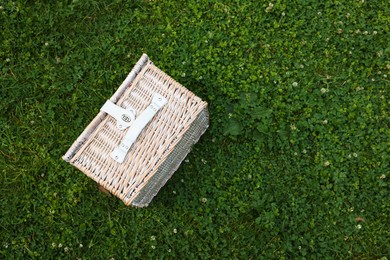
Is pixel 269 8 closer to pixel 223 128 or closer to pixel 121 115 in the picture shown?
pixel 223 128

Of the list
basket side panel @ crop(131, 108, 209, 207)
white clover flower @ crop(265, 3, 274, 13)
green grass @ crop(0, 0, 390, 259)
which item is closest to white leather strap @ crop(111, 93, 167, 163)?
basket side panel @ crop(131, 108, 209, 207)

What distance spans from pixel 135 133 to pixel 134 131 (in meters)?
0.02

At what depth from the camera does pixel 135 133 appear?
337 centimetres

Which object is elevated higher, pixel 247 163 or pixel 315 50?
pixel 315 50

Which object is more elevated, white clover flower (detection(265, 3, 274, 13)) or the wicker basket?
white clover flower (detection(265, 3, 274, 13))

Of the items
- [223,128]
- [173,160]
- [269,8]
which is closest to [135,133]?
[173,160]

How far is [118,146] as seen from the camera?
3.41 metres

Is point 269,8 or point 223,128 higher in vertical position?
point 269,8

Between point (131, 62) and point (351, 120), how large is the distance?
223 centimetres

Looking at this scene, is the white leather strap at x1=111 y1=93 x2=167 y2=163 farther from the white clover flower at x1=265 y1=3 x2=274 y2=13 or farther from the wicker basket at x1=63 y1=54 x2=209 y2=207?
the white clover flower at x1=265 y1=3 x2=274 y2=13

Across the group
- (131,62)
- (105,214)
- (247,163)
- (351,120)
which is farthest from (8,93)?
(351,120)

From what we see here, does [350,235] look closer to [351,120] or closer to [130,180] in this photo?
[351,120]

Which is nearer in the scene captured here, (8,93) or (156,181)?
(156,181)

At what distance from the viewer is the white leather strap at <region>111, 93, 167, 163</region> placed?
3.37m
